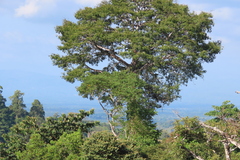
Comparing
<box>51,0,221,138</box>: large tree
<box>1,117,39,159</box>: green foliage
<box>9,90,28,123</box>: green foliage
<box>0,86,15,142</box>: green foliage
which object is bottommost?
<box>1,117,39,159</box>: green foliage

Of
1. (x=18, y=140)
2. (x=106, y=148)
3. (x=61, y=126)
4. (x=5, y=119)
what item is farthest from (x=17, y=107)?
(x=106, y=148)

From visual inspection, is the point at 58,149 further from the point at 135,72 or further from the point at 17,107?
the point at 17,107

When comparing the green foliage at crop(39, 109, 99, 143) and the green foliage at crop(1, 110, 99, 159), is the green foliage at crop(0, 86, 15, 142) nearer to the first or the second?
the green foliage at crop(1, 110, 99, 159)

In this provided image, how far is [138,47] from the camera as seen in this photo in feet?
78.0

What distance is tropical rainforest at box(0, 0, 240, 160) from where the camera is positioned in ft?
61.4

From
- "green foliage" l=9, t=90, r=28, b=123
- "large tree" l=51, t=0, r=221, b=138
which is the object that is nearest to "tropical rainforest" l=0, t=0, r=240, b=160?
"large tree" l=51, t=0, r=221, b=138

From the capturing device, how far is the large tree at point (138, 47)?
77.6 feet

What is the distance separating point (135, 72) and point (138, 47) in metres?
2.68

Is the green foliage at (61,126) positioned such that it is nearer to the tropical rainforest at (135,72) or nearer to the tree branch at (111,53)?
the tropical rainforest at (135,72)

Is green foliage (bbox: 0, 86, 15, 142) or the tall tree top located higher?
green foliage (bbox: 0, 86, 15, 142)

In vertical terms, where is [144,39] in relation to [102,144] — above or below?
above

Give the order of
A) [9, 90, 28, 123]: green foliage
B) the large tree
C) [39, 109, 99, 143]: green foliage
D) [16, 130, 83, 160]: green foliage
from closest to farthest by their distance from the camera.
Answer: [16, 130, 83, 160]: green foliage → [39, 109, 99, 143]: green foliage → the large tree → [9, 90, 28, 123]: green foliage

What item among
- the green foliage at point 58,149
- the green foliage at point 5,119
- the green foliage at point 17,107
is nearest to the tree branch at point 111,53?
the green foliage at point 58,149

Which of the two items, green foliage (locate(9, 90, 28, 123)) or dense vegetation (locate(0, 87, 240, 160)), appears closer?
dense vegetation (locate(0, 87, 240, 160))
